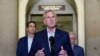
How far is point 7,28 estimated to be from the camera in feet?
21.9

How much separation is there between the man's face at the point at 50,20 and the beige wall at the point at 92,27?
3.21 m

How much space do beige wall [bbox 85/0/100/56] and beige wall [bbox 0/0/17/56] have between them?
1.53m


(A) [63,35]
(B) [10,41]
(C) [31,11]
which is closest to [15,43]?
(B) [10,41]

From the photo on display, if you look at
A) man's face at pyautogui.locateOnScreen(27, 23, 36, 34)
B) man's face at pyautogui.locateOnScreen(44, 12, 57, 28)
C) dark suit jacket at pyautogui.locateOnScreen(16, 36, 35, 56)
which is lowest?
dark suit jacket at pyautogui.locateOnScreen(16, 36, 35, 56)

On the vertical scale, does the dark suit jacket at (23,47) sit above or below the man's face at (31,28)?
below

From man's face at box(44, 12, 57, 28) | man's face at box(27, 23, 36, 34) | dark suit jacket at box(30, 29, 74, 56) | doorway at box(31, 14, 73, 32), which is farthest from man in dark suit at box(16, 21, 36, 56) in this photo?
doorway at box(31, 14, 73, 32)

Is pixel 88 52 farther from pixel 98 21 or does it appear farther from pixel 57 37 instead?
pixel 57 37

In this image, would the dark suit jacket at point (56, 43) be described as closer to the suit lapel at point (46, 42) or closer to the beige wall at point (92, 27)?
the suit lapel at point (46, 42)

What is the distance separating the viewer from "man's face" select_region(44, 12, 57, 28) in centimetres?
340

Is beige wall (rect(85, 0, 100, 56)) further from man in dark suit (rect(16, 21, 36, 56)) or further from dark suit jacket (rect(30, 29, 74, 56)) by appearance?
dark suit jacket (rect(30, 29, 74, 56))

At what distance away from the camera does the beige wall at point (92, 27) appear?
21.5 feet

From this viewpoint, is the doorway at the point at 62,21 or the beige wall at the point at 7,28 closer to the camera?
the beige wall at the point at 7,28

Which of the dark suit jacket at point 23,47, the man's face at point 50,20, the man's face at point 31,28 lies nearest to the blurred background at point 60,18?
the dark suit jacket at point 23,47

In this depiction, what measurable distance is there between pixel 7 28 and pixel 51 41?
134 inches
